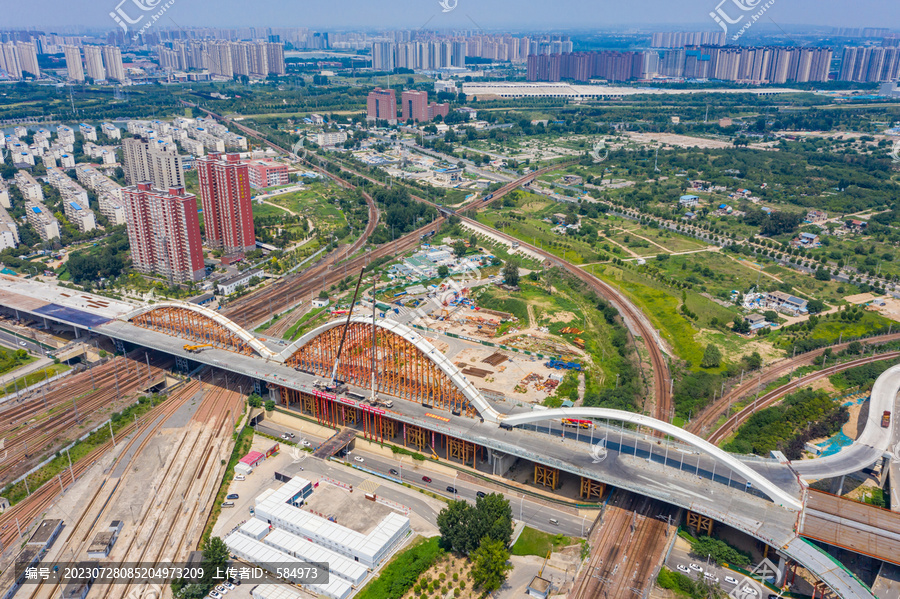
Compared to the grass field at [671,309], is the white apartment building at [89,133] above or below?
above

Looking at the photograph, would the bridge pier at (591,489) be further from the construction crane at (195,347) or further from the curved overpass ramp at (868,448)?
the construction crane at (195,347)

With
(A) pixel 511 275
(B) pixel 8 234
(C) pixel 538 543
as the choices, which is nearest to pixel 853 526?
(C) pixel 538 543

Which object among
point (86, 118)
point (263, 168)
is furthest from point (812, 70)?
point (86, 118)

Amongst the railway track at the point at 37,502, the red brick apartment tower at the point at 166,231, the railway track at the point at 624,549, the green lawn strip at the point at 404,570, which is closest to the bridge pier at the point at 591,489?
the railway track at the point at 624,549

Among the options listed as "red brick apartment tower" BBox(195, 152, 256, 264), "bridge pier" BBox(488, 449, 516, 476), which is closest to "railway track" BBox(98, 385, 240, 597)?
"bridge pier" BBox(488, 449, 516, 476)

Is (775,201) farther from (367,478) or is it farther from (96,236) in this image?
(96,236)

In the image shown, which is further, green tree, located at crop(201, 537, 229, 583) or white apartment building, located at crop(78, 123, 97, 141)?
white apartment building, located at crop(78, 123, 97, 141)

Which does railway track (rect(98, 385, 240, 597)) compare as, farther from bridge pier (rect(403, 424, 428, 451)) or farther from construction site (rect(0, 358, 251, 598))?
bridge pier (rect(403, 424, 428, 451))
